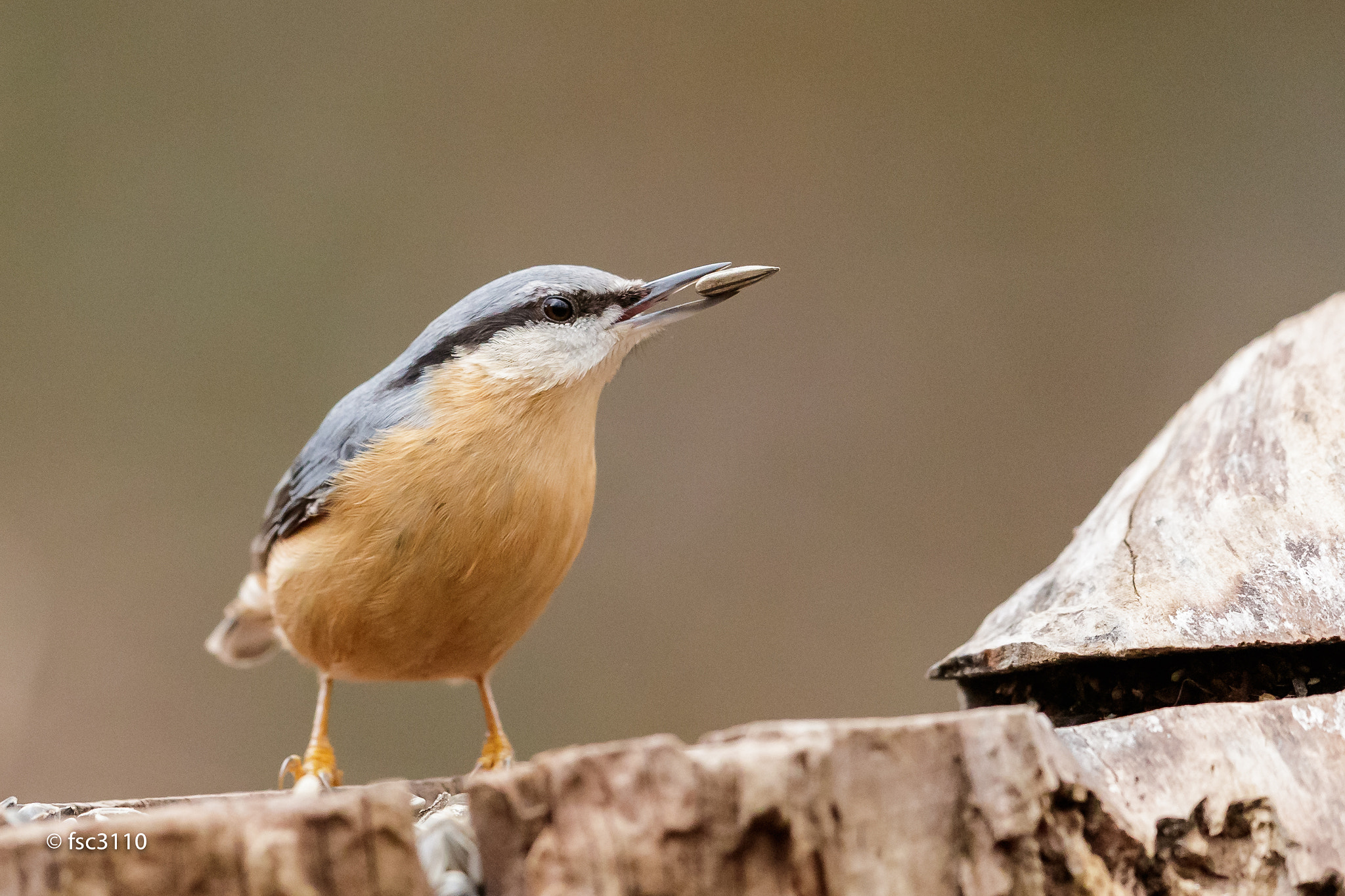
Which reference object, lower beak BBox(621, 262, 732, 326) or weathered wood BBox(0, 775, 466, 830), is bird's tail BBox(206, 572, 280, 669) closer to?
weathered wood BBox(0, 775, 466, 830)

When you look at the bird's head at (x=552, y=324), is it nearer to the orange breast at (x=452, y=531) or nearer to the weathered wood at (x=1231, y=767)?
the orange breast at (x=452, y=531)

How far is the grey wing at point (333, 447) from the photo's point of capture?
2225mm

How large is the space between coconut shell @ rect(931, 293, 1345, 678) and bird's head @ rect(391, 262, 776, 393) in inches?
31.8

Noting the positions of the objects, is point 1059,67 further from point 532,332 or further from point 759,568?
point 532,332

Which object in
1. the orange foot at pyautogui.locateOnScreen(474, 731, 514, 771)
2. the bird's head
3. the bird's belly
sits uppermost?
the bird's head

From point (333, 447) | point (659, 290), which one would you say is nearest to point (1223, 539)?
point (659, 290)

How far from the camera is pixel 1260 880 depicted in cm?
112

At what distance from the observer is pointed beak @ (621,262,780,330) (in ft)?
7.31

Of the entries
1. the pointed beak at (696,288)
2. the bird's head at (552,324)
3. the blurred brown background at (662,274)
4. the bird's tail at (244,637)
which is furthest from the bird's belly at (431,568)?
the blurred brown background at (662,274)

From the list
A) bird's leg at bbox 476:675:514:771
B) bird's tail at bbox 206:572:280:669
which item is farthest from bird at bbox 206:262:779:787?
bird's tail at bbox 206:572:280:669

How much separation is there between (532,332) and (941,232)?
3501 millimetres

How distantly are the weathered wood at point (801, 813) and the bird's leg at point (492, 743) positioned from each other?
4.95ft

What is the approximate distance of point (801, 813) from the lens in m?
1.00

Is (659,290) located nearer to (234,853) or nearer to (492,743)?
(492,743)
